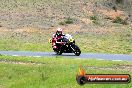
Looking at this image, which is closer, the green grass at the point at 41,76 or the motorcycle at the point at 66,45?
the green grass at the point at 41,76

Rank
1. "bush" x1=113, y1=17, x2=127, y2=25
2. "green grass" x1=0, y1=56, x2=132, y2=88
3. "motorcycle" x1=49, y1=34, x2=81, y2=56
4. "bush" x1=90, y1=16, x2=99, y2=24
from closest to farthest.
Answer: "green grass" x1=0, y1=56, x2=132, y2=88, "motorcycle" x1=49, y1=34, x2=81, y2=56, "bush" x1=90, y1=16, x2=99, y2=24, "bush" x1=113, y1=17, x2=127, y2=25

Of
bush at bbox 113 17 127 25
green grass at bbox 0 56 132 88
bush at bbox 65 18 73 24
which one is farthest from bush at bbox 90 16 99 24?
green grass at bbox 0 56 132 88

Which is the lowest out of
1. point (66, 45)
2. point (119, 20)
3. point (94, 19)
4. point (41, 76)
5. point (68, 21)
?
point (119, 20)

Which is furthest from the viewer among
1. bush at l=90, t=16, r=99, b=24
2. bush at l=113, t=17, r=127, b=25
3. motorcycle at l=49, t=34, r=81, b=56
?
bush at l=113, t=17, r=127, b=25

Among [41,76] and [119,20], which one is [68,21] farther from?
[41,76]

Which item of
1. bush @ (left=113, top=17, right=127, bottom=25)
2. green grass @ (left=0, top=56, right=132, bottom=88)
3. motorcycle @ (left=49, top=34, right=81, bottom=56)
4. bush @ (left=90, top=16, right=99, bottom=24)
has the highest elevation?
green grass @ (left=0, top=56, right=132, bottom=88)

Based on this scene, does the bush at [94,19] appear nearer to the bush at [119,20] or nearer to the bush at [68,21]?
the bush at [119,20]

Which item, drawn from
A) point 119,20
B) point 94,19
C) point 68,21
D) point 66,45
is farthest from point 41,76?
point 119,20

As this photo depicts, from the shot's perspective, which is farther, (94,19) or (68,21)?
(94,19)

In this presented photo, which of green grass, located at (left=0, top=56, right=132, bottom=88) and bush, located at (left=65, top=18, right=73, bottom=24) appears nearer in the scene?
green grass, located at (left=0, top=56, right=132, bottom=88)

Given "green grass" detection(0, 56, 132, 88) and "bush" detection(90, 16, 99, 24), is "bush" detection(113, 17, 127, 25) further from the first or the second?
"green grass" detection(0, 56, 132, 88)

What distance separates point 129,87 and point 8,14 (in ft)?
137

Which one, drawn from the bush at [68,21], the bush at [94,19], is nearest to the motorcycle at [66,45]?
the bush at [68,21]

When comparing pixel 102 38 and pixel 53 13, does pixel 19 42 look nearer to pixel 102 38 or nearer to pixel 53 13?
pixel 102 38
